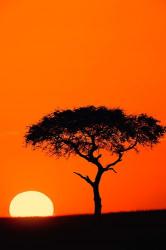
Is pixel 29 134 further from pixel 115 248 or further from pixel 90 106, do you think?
pixel 115 248

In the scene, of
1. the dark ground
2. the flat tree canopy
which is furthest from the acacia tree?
the dark ground

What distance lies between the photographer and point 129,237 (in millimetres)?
31516

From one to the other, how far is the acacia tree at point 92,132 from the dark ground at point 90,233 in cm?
991

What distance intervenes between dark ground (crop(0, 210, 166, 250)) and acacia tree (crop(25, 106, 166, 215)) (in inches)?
390

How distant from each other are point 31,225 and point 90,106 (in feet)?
56.7

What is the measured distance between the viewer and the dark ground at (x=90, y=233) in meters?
29.0

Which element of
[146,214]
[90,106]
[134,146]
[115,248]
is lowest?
[115,248]

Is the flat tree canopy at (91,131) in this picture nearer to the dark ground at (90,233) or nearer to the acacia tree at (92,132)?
the acacia tree at (92,132)

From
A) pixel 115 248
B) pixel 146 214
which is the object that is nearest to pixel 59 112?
pixel 146 214

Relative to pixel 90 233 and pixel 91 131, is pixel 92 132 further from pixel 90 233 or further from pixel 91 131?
pixel 90 233

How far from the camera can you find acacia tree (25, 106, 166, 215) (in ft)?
176

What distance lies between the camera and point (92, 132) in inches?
2114

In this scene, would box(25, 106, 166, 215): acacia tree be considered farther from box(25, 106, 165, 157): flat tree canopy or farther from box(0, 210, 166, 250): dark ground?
box(0, 210, 166, 250): dark ground

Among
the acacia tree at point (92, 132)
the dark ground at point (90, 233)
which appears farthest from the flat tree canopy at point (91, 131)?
the dark ground at point (90, 233)
